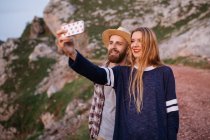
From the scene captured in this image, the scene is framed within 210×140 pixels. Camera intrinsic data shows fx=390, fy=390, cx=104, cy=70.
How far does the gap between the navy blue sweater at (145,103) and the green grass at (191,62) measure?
54.6ft

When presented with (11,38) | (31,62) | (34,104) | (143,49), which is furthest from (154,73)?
(11,38)

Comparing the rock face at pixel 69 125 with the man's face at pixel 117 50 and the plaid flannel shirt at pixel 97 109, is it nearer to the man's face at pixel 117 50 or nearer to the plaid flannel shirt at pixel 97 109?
the plaid flannel shirt at pixel 97 109

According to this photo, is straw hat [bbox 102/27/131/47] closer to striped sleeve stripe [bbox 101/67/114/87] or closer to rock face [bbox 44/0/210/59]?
striped sleeve stripe [bbox 101/67/114/87]

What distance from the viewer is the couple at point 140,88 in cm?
455

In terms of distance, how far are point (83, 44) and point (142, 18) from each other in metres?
5.98

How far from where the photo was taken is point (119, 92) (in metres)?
4.86

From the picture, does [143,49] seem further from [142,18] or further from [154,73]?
[142,18]

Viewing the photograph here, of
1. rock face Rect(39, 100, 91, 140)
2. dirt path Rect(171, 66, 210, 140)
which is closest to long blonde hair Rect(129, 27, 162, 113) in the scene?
dirt path Rect(171, 66, 210, 140)

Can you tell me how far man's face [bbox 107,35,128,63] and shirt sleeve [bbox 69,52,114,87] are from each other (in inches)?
36.1

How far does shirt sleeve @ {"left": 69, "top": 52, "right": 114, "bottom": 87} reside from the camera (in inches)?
A: 177

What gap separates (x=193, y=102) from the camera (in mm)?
14227

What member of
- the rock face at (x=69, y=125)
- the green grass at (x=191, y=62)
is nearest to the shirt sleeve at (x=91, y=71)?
the rock face at (x=69, y=125)

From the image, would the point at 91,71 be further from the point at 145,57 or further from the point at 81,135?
→ the point at 81,135

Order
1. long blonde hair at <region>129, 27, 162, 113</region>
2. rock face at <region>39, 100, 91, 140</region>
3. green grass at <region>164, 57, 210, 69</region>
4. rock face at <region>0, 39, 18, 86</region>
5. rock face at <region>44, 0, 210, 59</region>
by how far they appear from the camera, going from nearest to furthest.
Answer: long blonde hair at <region>129, 27, 162, 113</region> < rock face at <region>39, 100, 91, 140</region> < green grass at <region>164, 57, 210, 69</region> < rock face at <region>44, 0, 210, 59</region> < rock face at <region>0, 39, 18, 86</region>
